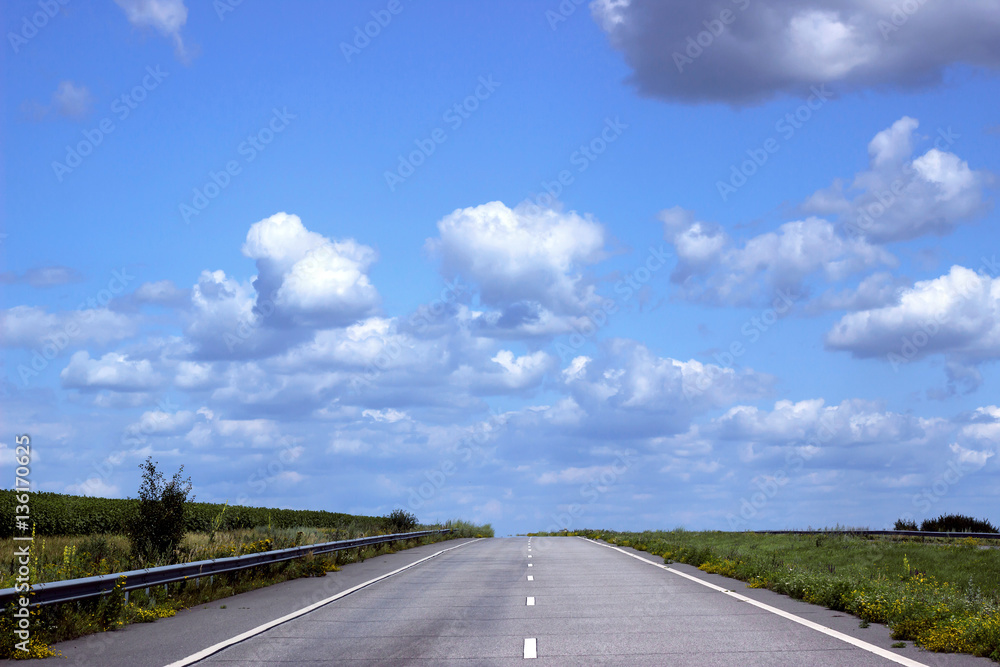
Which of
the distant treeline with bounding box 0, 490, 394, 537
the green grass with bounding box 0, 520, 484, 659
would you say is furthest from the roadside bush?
the green grass with bounding box 0, 520, 484, 659

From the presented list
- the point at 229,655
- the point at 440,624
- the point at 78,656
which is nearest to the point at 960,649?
the point at 440,624

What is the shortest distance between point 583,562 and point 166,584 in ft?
52.0

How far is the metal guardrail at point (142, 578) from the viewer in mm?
12211

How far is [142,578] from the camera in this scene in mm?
15578

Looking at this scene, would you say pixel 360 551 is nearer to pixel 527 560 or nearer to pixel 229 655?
pixel 527 560

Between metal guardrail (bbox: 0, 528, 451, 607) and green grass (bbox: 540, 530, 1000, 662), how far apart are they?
10.9 m

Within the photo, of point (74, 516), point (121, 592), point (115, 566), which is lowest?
point (121, 592)

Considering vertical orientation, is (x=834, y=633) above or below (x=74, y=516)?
below

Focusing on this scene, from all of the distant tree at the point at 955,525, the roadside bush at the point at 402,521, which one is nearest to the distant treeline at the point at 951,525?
the distant tree at the point at 955,525

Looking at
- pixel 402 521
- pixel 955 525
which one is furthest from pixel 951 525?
pixel 402 521

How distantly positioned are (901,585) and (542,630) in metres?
8.56

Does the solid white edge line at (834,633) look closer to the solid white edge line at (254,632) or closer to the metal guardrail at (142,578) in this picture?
the solid white edge line at (254,632)

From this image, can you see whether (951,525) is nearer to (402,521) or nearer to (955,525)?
(955,525)

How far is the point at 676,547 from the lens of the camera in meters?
34.2
